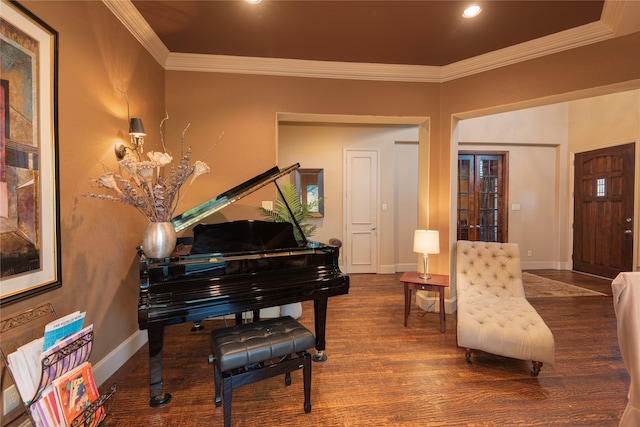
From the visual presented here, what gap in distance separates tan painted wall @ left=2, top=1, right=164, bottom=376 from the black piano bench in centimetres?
101

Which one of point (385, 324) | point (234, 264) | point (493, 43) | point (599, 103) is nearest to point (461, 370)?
point (385, 324)

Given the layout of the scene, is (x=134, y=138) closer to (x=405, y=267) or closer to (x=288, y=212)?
(x=288, y=212)

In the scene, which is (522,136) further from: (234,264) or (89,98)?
(89,98)

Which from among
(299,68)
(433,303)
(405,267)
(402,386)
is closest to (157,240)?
(402,386)

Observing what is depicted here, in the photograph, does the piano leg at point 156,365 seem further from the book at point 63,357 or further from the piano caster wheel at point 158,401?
the book at point 63,357

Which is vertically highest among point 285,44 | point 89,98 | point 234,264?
point 285,44

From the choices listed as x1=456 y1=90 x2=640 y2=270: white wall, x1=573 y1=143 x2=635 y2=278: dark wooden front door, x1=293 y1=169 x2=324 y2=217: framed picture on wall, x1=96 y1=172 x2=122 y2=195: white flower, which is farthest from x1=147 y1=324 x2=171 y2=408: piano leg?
x1=573 y1=143 x2=635 y2=278: dark wooden front door

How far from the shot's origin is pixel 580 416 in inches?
71.4

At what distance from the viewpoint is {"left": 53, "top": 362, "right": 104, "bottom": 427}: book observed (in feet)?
4.55

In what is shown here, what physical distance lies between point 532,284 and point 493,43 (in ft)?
13.0

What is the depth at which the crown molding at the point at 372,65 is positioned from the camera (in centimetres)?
254

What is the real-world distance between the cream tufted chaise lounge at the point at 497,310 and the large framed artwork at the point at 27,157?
3.02 meters

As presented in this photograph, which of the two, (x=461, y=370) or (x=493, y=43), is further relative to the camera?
(x=493, y=43)

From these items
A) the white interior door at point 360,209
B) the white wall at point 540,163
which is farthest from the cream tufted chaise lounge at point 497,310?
the white wall at point 540,163
